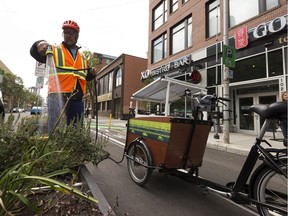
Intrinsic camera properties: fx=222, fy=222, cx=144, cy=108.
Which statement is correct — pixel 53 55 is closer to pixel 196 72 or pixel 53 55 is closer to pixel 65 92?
pixel 65 92

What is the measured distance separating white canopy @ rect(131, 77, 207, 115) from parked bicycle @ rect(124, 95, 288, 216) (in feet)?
3.39

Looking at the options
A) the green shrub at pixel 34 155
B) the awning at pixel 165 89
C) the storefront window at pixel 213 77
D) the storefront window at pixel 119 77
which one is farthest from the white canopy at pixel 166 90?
the storefront window at pixel 119 77

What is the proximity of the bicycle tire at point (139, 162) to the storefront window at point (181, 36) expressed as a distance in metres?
14.0

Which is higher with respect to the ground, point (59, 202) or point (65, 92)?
point (65, 92)

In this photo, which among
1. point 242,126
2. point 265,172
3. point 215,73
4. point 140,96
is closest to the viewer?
point 265,172

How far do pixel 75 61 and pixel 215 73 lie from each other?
11.8 meters

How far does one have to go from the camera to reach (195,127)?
3.12 metres

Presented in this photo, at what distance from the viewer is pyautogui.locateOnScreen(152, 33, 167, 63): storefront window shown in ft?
65.3

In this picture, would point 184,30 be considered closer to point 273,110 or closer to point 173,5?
point 173,5

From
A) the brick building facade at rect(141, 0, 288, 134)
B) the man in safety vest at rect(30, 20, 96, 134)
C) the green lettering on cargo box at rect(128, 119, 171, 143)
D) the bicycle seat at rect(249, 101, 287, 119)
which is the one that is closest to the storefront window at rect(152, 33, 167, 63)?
the brick building facade at rect(141, 0, 288, 134)

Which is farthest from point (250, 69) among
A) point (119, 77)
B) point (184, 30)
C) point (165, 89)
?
point (119, 77)

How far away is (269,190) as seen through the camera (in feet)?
6.98

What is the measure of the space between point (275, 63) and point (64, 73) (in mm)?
10412

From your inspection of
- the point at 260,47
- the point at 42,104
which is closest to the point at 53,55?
the point at 42,104
